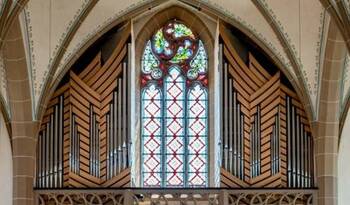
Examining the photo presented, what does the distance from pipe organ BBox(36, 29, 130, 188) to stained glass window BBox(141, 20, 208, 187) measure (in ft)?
2.78

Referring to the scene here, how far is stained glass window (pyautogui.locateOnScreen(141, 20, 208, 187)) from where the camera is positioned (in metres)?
22.9

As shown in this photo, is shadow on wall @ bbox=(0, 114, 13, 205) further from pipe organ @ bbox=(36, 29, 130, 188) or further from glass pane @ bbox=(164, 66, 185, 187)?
glass pane @ bbox=(164, 66, 185, 187)

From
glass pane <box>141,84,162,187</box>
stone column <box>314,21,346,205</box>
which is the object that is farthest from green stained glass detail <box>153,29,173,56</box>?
stone column <box>314,21,346,205</box>

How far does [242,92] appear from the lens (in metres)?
22.4

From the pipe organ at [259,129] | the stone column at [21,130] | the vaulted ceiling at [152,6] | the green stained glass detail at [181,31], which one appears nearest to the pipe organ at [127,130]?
the pipe organ at [259,129]

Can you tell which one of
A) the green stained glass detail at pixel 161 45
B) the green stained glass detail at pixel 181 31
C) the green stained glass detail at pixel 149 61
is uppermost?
the green stained glass detail at pixel 181 31

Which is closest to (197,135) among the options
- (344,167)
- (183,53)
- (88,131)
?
(183,53)

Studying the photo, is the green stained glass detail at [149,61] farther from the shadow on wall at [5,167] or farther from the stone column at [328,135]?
the stone column at [328,135]

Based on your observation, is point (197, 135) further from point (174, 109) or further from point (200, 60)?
point (200, 60)

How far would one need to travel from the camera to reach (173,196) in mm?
21625

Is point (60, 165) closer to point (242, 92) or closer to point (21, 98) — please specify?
point (21, 98)

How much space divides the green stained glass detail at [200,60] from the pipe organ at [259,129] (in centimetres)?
78

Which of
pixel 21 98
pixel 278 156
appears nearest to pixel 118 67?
pixel 21 98

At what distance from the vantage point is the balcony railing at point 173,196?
21.5m
